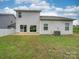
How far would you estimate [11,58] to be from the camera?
947cm

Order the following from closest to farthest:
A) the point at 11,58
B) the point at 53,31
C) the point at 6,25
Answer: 1. the point at 11,58
2. the point at 53,31
3. the point at 6,25

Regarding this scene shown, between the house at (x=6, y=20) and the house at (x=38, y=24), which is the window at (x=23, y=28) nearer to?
the house at (x=38, y=24)

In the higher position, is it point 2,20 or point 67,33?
point 2,20

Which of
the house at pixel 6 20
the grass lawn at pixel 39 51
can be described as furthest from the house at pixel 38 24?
the grass lawn at pixel 39 51

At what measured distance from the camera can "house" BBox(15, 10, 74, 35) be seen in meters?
33.3

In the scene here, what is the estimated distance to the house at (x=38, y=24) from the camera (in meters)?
33.3


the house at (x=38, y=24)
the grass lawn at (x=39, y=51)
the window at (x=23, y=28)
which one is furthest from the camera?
the window at (x=23, y=28)

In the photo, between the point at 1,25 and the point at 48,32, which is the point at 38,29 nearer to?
the point at 48,32

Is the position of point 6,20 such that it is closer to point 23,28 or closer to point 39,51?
point 23,28

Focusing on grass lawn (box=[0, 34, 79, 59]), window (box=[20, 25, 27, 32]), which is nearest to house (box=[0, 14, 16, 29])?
window (box=[20, 25, 27, 32])

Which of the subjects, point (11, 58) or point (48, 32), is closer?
point (11, 58)

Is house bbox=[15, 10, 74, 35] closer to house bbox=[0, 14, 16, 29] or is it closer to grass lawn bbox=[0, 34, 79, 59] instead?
house bbox=[0, 14, 16, 29]

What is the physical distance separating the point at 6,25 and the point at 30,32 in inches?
504

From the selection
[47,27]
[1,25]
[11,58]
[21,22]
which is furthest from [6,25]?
[11,58]
